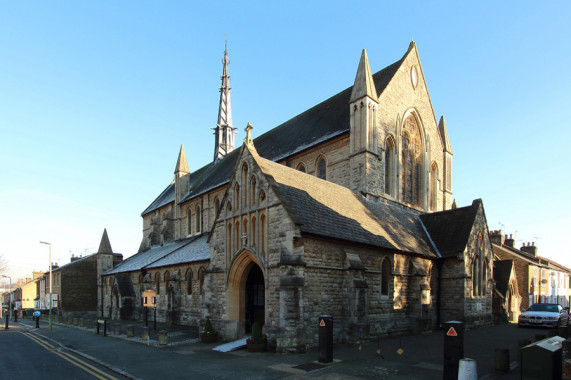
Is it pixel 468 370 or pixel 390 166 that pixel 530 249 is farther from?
pixel 468 370

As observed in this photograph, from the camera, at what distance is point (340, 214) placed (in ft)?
63.2

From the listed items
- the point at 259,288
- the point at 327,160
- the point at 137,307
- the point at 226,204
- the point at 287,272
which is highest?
the point at 327,160

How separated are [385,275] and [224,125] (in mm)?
40419

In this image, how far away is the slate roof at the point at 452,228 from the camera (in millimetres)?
23375

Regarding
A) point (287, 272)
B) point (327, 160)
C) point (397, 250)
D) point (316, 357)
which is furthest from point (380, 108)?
point (316, 357)

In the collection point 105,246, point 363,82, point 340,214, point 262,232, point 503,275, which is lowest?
point 503,275

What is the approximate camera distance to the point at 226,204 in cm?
1969

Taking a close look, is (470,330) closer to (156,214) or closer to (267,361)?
(267,361)

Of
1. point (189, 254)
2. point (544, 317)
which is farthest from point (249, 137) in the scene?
point (544, 317)

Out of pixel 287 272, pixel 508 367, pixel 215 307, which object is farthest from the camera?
pixel 215 307

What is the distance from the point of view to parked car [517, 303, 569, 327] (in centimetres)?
2355

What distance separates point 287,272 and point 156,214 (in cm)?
3516

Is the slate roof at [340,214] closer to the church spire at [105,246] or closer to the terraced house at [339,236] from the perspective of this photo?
the terraced house at [339,236]

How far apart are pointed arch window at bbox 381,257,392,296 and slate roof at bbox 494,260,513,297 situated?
43.7 feet
